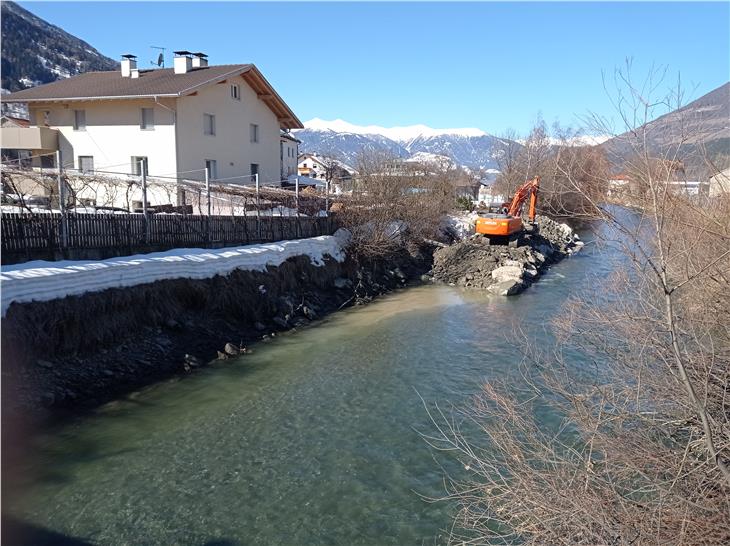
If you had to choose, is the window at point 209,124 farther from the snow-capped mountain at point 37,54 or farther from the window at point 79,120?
the snow-capped mountain at point 37,54

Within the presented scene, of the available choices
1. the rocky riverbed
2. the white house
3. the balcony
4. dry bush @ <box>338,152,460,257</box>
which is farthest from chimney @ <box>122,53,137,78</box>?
the rocky riverbed

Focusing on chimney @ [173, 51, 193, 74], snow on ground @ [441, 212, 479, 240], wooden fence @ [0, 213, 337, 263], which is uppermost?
chimney @ [173, 51, 193, 74]

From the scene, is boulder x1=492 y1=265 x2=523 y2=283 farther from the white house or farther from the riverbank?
the white house

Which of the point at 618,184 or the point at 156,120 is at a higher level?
the point at 156,120

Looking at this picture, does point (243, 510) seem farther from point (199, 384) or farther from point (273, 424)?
point (199, 384)

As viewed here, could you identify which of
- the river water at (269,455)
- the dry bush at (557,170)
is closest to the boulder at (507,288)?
the dry bush at (557,170)

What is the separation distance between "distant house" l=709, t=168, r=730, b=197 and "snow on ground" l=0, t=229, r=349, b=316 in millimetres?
10545

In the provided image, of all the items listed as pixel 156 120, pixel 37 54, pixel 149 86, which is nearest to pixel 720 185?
pixel 156 120

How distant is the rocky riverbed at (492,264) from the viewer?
21.0m

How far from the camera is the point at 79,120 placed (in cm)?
2450

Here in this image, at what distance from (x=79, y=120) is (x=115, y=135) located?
88.6 inches

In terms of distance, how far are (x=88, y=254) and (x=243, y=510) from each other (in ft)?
25.6

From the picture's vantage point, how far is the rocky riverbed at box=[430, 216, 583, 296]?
21.0 m

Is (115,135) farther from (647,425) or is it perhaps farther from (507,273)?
(647,425)
